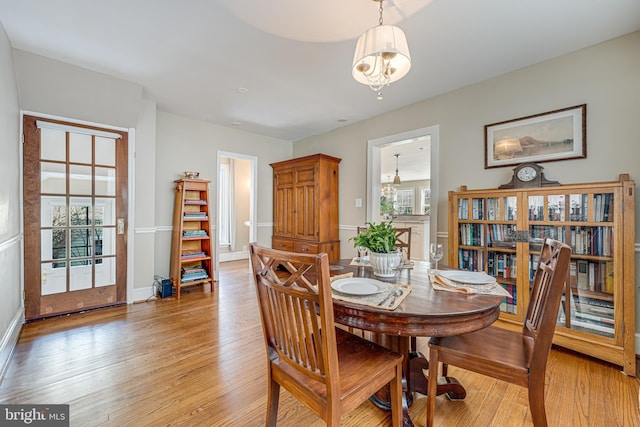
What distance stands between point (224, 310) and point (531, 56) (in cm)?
389

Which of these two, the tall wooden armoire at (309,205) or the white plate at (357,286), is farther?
the tall wooden armoire at (309,205)

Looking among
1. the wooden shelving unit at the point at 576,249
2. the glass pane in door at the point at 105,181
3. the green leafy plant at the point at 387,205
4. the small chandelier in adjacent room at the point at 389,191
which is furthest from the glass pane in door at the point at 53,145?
the small chandelier in adjacent room at the point at 389,191

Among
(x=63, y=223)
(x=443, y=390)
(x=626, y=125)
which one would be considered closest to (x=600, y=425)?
(x=443, y=390)

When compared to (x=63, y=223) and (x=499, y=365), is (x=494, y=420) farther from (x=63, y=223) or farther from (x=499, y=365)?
(x=63, y=223)

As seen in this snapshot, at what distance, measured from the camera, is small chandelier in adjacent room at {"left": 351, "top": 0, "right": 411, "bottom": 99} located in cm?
155

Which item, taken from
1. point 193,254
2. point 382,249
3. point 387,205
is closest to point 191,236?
point 193,254

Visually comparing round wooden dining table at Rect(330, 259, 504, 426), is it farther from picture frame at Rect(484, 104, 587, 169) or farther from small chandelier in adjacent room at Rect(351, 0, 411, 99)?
picture frame at Rect(484, 104, 587, 169)

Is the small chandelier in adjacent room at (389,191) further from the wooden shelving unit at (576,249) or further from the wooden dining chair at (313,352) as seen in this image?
the wooden dining chair at (313,352)

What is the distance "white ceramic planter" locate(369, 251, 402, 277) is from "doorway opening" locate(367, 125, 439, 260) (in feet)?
5.78

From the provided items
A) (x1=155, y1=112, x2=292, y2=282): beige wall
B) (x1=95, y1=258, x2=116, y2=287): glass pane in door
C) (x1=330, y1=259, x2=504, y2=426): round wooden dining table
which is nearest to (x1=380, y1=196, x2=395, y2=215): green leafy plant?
(x1=155, y1=112, x2=292, y2=282): beige wall

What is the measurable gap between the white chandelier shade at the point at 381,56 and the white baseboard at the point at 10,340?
9.89 feet

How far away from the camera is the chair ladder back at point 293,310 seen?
0.99 metres

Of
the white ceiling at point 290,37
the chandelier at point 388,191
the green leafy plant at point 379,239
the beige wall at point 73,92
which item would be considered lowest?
the green leafy plant at point 379,239

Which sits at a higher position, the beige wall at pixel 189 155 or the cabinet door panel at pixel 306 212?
the beige wall at pixel 189 155
